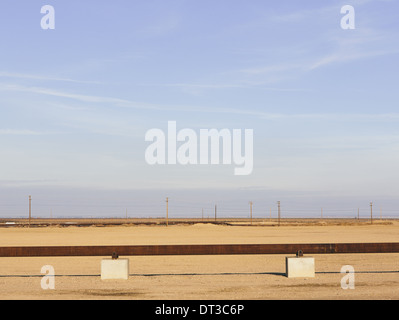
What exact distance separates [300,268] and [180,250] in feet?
11.7

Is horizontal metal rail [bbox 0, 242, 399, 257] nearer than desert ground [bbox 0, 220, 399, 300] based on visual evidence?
No

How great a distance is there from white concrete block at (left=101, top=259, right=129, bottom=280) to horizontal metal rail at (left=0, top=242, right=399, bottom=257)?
67 cm

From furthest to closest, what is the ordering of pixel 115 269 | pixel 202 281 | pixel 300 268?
pixel 300 268 < pixel 115 269 < pixel 202 281

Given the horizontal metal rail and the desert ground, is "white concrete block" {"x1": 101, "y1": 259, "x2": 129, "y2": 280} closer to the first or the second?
the desert ground

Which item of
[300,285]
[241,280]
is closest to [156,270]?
[241,280]

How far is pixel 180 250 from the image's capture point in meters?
16.2

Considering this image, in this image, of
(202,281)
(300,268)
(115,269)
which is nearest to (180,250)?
(202,281)

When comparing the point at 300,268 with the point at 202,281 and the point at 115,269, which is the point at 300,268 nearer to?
the point at 202,281

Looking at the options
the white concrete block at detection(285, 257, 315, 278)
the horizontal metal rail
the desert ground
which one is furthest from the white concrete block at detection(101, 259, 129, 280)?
the white concrete block at detection(285, 257, 315, 278)

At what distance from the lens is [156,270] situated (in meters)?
18.3

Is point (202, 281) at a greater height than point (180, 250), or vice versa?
point (180, 250)

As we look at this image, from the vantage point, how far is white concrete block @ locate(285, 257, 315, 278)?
1542 centimetres
